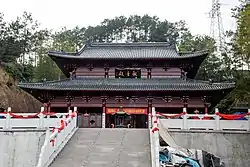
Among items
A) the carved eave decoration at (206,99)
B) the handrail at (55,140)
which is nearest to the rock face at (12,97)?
the handrail at (55,140)

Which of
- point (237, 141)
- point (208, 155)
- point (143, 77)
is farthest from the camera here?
point (143, 77)

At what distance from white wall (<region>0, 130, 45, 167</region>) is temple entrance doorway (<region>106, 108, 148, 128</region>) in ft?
21.1

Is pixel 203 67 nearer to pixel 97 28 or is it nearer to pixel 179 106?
pixel 179 106

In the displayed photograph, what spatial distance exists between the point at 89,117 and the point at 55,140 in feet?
32.2

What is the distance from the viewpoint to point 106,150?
12320 millimetres

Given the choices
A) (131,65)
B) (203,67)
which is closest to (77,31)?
(203,67)

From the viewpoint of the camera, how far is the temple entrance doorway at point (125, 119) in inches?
846

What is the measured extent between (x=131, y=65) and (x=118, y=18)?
46.5 m

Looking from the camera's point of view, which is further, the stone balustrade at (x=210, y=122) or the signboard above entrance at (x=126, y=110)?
the signboard above entrance at (x=126, y=110)

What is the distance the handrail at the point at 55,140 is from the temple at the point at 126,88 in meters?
6.17

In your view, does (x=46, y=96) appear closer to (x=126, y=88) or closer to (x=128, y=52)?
(x=126, y=88)

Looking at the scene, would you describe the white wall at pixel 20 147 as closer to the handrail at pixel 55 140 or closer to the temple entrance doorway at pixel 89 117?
the handrail at pixel 55 140

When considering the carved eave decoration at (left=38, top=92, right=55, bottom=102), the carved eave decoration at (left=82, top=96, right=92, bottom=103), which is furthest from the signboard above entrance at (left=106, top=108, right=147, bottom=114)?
the carved eave decoration at (left=38, top=92, right=55, bottom=102)

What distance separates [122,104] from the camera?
21453mm
